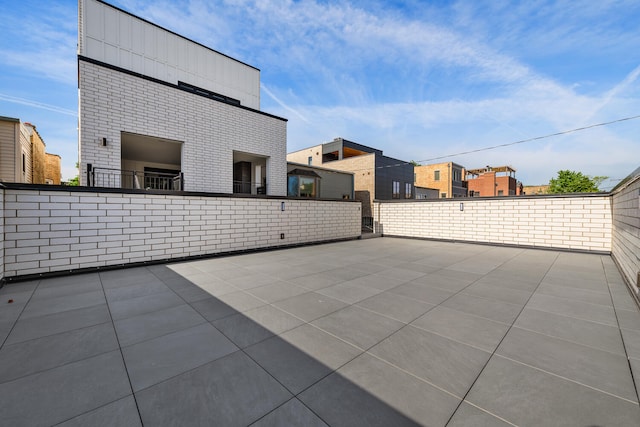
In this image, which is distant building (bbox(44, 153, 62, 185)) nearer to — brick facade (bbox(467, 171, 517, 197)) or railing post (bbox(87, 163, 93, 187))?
railing post (bbox(87, 163, 93, 187))

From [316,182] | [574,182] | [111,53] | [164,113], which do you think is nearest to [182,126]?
[164,113]

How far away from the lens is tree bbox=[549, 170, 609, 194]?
3366 centimetres

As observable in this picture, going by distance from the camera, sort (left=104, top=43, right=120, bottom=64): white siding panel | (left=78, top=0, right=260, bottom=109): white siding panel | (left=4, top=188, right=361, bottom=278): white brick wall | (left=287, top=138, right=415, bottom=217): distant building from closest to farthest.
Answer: (left=4, top=188, right=361, bottom=278): white brick wall < (left=78, top=0, right=260, bottom=109): white siding panel < (left=104, top=43, right=120, bottom=64): white siding panel < (left=287, top=138, right=415, bottom=217): distant building

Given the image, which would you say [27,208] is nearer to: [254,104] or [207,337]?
[207,337]

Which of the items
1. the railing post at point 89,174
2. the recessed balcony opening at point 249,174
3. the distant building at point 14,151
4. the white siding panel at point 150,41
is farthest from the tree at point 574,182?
the distant building at point 14,151

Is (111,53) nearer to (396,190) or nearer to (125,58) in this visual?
(125,58)

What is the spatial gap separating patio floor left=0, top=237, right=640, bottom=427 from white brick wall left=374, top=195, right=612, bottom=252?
492 cm

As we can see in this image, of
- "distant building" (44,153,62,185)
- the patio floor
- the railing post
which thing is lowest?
the patio floor

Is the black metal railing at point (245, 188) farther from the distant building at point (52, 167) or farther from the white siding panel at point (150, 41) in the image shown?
the distant building at point (52, 167)

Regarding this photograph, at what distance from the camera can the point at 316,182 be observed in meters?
15.6

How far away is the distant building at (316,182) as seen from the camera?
564 inches

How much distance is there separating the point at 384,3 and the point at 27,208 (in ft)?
35.1

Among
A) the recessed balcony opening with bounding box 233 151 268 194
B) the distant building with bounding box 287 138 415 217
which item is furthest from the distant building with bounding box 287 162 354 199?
the distant building with bounding box 287 138 415 217

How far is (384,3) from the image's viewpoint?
798 centimetres
